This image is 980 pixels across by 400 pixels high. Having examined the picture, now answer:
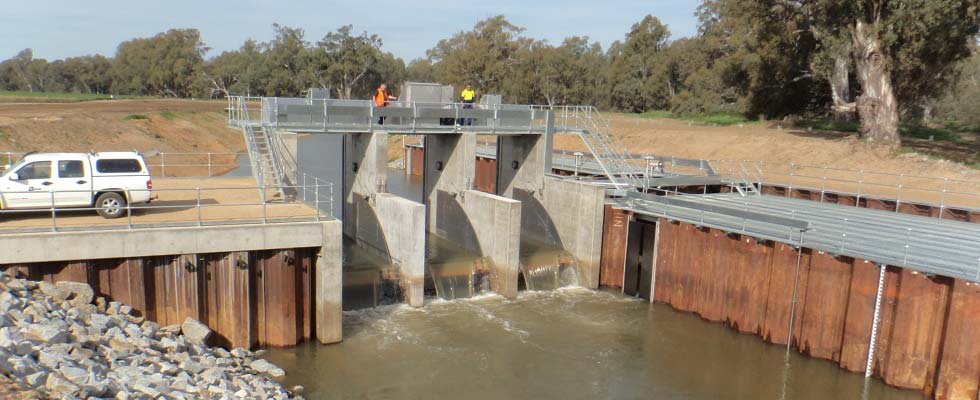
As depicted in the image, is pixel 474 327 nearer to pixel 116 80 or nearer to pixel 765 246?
pixel 765 246

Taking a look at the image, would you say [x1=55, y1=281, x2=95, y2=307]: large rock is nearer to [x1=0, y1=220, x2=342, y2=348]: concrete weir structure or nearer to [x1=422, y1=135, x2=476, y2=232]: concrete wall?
[x1=0, y1=220, x2=342, y2=348]: concrete weir structure

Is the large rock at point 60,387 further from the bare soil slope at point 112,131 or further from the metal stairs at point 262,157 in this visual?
the bare soil slope at point 112,131

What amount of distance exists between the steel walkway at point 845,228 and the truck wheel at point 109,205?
1651 centimetres

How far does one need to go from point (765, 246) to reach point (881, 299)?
141 inches

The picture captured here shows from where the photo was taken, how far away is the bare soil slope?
4147 centimetres

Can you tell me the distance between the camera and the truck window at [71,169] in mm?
17328

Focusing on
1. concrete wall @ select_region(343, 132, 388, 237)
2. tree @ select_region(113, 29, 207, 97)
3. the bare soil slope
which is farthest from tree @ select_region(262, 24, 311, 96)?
concrete wall @ select_region(343, 132, 388, 237)

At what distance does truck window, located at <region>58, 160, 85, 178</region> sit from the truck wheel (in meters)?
0.74

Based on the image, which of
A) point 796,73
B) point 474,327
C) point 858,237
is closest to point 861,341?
point 858,237

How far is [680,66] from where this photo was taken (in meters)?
84.7

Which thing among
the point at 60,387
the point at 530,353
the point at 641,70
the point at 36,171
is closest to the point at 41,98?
the point at 641,70

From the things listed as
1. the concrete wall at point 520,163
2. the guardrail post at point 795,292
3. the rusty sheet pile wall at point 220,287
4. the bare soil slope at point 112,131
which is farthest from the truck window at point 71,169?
the bare soil slope at point 112,131

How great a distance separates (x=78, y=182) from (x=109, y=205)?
35.4 inches

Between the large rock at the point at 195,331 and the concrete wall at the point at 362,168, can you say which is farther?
the concrete wall at the point at 362,168
